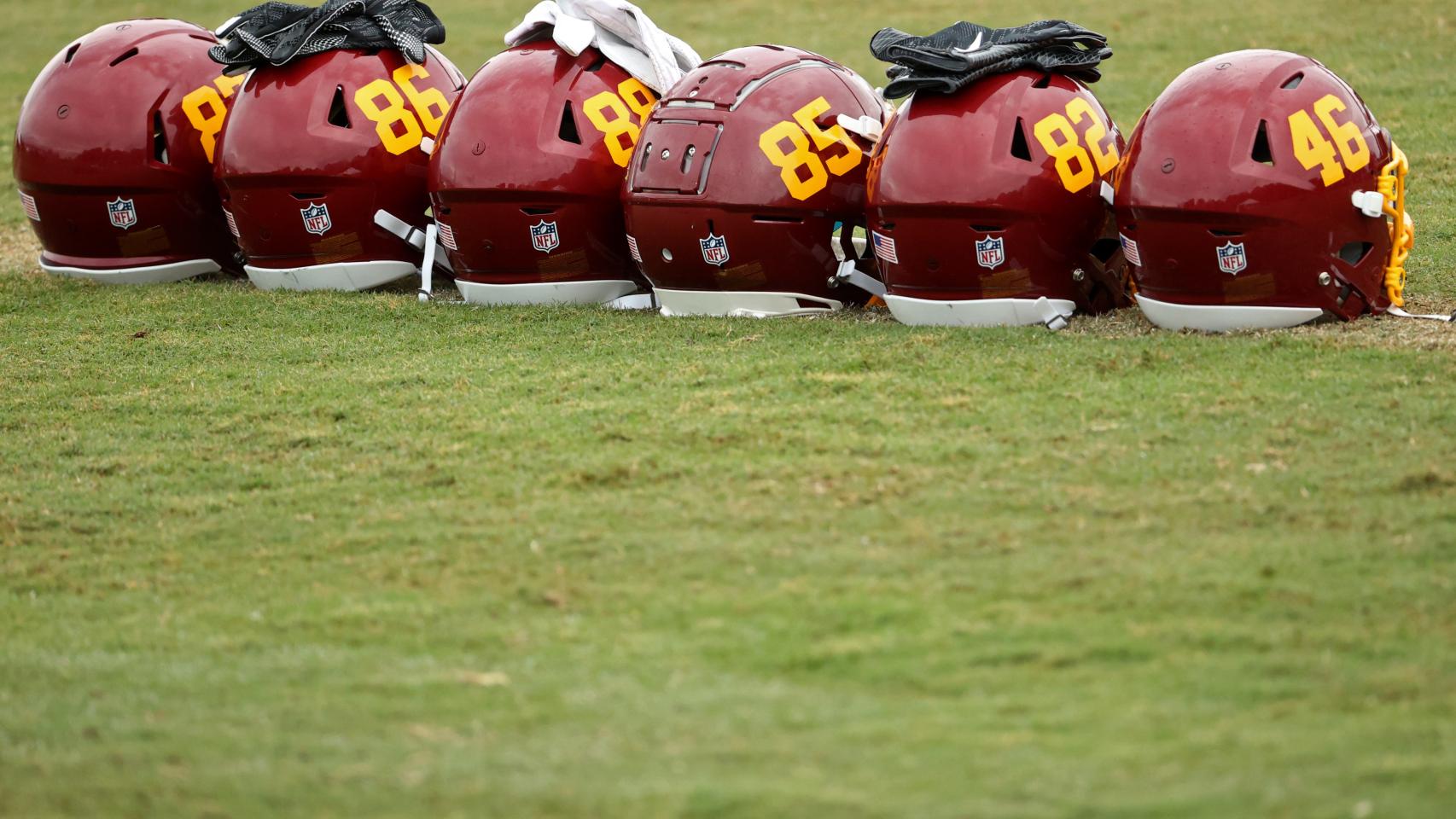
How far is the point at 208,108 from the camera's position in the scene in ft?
32.4

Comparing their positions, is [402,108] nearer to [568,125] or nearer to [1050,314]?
[568,125]

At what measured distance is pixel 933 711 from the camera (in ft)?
13.7

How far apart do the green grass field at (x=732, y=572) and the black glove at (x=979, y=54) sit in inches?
46.6

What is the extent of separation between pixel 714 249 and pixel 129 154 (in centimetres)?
382

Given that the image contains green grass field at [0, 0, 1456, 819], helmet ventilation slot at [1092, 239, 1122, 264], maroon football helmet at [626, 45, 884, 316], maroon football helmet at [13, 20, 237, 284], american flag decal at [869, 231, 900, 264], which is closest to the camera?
green grass field at [0, 0, 1456, 819]

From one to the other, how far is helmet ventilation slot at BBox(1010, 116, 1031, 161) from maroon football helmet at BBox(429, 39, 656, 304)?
2.18 meters

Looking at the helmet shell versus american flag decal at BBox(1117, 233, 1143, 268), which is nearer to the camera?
the helmet shell

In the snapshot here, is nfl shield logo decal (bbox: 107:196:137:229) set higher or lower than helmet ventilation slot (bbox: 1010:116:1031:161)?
lower

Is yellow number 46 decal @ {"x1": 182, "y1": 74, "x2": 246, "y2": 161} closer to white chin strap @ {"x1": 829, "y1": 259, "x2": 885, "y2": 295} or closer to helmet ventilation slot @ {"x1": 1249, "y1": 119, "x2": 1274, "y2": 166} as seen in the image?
white chin strap @ {"x1": 829, "y1": 259, "x2": 885, "y2": 295}

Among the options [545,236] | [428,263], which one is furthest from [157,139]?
[545,236]

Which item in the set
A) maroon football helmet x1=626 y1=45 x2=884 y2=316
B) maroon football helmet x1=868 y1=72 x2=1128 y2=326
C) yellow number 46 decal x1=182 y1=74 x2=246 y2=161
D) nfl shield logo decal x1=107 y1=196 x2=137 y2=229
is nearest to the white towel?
maroon football helmet x1=626 y1=45 x2=884 y2=316

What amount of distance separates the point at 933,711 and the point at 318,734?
1555 mm

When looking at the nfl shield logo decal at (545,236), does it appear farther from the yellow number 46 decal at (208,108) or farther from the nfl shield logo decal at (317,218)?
the yellow number 46 decal at (208,108)

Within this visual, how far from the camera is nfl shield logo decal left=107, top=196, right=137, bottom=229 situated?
9.86 m
